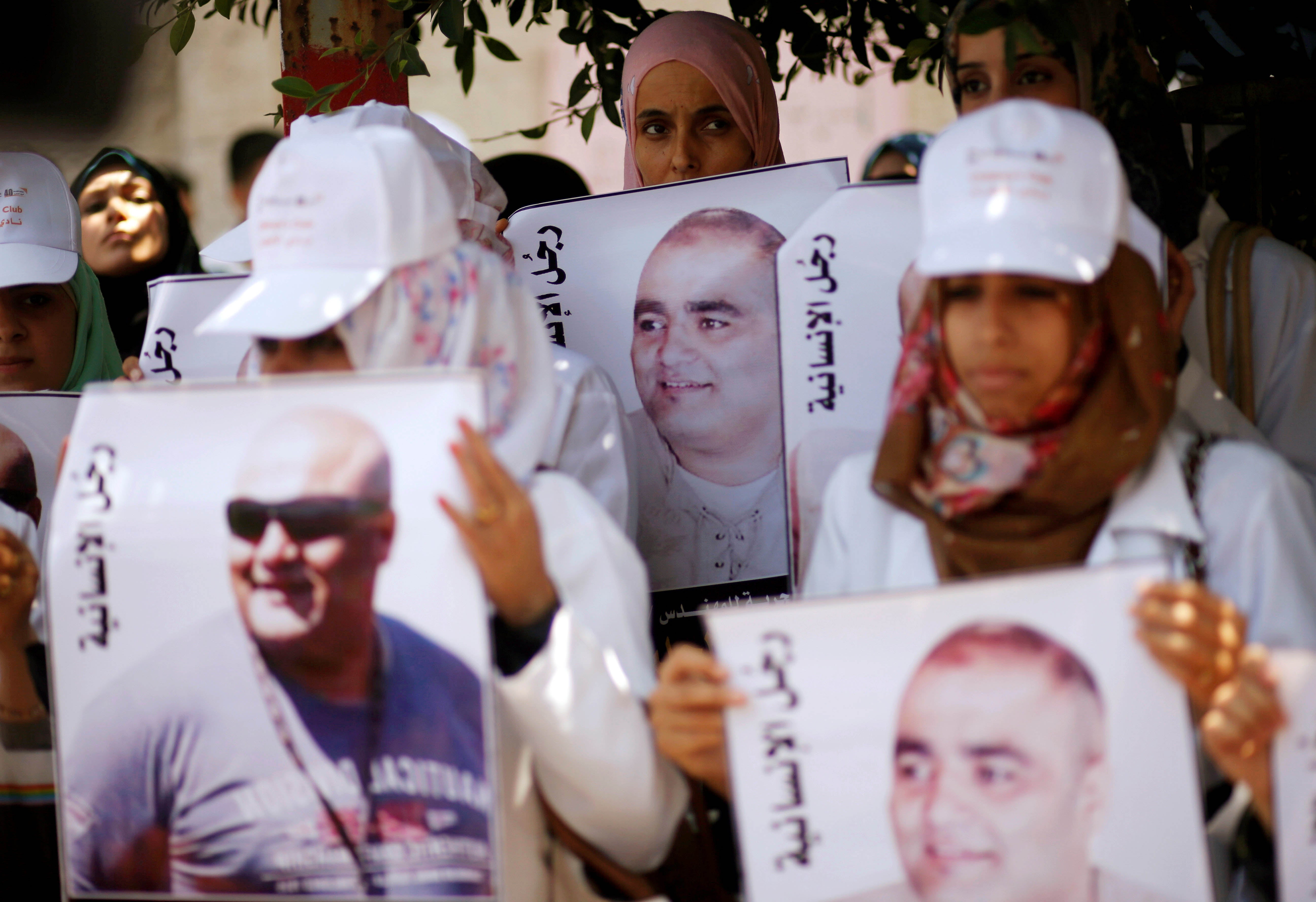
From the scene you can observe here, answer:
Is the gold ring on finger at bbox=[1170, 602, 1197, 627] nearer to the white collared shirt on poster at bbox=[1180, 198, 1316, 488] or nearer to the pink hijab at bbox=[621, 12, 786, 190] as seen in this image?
the white collared shirt on poster at bbox=[1180, 198, 1316, 488]

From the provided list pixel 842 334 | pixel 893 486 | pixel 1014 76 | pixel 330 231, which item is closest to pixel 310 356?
pixel 330 231

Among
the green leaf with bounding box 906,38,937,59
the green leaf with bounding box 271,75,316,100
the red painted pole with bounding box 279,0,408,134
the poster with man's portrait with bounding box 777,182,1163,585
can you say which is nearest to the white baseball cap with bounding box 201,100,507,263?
the green leaf with bounding box 271,75,316,100

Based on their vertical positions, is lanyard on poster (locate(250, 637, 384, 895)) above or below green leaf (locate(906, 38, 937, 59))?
below

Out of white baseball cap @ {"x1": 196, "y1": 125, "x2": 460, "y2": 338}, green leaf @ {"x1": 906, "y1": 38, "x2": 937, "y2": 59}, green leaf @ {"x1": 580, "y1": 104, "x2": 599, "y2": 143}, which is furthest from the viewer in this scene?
green leaf @ {"x1": 580, "y1": 104, "x2": 599, "y2": 143}

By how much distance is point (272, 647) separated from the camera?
6.30 feet

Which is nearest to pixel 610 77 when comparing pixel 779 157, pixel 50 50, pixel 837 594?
pixel 779 157

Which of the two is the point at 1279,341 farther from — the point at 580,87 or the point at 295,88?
the point at 295,88

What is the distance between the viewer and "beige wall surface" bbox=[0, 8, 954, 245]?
804cm

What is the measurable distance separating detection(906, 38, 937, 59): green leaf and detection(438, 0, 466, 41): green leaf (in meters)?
1.04

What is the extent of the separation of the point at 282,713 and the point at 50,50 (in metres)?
5.76

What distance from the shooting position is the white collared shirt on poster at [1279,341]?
243 cm

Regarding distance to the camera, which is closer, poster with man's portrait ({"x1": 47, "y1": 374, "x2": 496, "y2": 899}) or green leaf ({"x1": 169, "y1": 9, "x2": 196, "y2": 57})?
poster with man's portrait ({"x1": 47, "y1": 374, "x2": 496, "y2": 899})

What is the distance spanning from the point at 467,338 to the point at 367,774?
2.19ft

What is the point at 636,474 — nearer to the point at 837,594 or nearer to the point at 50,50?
the point at 837,594
